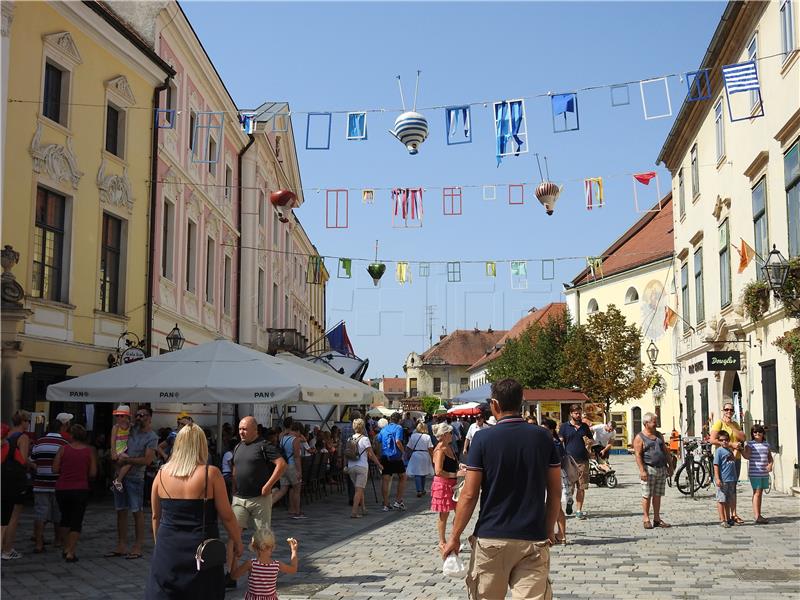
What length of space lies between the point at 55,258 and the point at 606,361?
2600cm

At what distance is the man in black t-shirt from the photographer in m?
8.63

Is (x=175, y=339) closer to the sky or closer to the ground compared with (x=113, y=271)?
closer to the ground

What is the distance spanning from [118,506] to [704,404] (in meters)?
19.3

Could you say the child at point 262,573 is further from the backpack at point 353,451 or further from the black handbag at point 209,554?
the backpack at point 353,451

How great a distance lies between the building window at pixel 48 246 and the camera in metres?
16.7

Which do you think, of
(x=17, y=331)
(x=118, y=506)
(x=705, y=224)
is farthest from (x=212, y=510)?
(x=705, y=224)

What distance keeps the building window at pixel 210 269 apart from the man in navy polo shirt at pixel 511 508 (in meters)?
23.8

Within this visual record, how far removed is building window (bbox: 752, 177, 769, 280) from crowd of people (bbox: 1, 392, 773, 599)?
4.51 meters

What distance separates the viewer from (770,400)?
18.6 m

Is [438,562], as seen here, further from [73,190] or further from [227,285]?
[227,285]

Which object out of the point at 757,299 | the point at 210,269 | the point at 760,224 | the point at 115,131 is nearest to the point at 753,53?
the point at 760,224

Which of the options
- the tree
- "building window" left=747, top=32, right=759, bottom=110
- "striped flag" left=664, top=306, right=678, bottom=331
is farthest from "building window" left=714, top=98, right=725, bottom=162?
the tree

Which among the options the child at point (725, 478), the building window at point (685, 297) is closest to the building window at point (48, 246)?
the child at point (725, 478)

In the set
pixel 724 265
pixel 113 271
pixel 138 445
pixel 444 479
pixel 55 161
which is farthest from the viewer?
pixel 724 265
